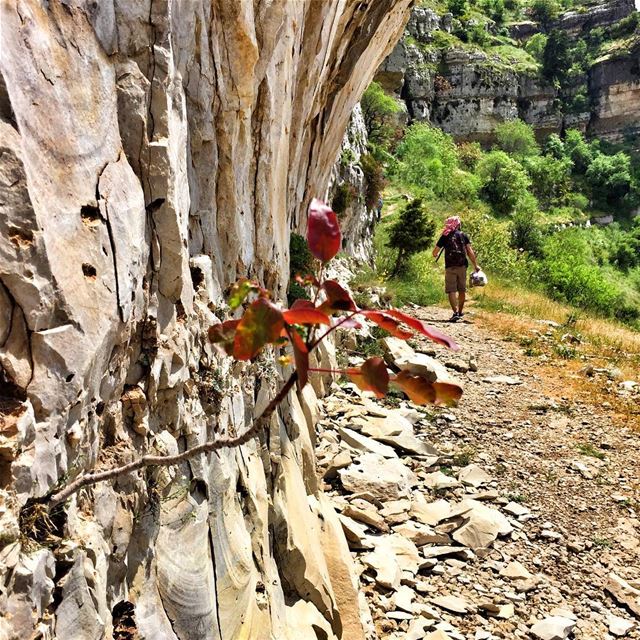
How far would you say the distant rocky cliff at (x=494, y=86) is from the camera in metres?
42.5

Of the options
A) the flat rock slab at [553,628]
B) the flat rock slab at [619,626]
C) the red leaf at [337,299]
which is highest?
the red leaf at [337,299]

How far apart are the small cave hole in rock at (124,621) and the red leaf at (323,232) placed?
4.64 feet

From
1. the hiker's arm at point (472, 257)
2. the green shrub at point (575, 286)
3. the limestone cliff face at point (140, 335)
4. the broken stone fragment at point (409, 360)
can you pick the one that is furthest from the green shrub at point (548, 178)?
the limestone cliff face at point (140, 335)

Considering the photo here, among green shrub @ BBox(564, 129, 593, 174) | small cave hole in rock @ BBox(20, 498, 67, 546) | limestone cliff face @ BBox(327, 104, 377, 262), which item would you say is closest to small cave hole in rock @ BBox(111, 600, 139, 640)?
small cave hole in rock @ BBox(20, 498, 67, 546)

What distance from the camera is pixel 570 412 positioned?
7082 mm

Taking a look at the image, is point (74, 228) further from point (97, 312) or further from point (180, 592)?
point (180, 592)

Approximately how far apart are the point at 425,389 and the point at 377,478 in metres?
4.34

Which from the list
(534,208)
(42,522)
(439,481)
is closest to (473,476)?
(439,481)

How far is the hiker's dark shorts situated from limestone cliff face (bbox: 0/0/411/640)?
6.49 m

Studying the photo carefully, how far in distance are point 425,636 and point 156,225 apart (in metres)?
3.13

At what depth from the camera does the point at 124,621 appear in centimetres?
162

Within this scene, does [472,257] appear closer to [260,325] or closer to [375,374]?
[375,374]

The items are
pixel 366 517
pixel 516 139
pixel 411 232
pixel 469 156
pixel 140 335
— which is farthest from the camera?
pixel 516 139

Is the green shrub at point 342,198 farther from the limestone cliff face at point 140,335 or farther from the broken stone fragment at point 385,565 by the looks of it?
the broken stone fragment at point 385,565
